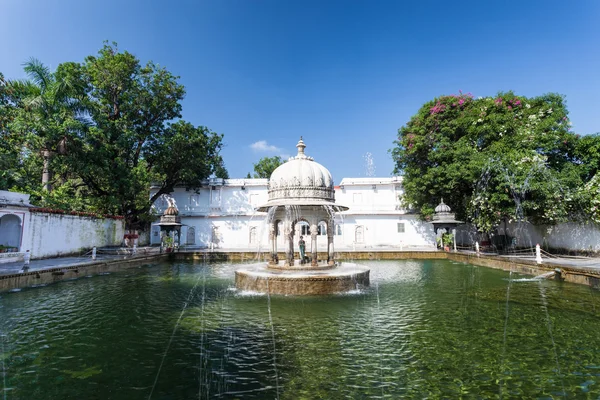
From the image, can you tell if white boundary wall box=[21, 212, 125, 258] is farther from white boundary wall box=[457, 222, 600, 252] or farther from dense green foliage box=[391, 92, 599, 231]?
white boundary wall box=[457, 222, 600, 252]

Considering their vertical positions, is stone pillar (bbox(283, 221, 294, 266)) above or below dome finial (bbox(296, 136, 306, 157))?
below

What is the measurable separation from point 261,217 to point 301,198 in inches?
905

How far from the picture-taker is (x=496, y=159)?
71.8 ft

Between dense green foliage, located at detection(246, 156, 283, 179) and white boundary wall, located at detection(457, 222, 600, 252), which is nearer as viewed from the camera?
white boundary wall, located at detection(457, 222, 600, 252)

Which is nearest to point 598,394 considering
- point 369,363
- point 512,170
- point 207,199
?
point 369,363

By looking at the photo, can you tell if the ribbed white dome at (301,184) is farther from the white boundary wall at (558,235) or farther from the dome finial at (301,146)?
the white boundary wall at (558,235)

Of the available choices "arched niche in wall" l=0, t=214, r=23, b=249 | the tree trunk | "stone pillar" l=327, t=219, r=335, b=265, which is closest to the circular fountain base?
"stone pillar" l=327, t=219, r=335, b=265

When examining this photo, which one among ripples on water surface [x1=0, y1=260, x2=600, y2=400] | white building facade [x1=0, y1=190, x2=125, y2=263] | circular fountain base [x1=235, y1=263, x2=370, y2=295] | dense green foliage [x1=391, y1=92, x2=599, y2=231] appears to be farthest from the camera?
dense green foliage [x1=391, y1=92, x2=599, y2=231]

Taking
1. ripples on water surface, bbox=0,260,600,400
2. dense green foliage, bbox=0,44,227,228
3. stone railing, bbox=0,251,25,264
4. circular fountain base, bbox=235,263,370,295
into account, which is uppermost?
dense green foliage, bbox=0,44,227,228

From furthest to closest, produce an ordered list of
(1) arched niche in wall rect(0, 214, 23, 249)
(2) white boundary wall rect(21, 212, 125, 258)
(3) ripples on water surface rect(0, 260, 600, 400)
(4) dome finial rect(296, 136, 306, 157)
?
(1) arched niche in wall rect(0, 214, 23, 249) → (2) white boundary wall rect(21, 212, 125, 258) → (4) dome finial rect(296, 136, 306, 157) → (3) ripples on water surface rect(0, 260, 600, 400)

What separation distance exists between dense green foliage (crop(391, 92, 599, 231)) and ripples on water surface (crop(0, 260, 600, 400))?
31.2 ft

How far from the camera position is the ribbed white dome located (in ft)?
47.2

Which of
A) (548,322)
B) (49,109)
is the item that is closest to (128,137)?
(49,109)

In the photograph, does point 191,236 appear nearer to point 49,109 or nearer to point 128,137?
point 128,137
